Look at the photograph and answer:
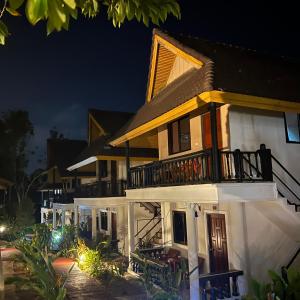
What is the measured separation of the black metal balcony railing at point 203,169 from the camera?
8789 mm

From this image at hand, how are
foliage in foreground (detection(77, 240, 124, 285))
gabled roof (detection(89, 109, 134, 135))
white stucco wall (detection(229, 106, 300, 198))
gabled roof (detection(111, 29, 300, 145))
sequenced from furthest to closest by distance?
1. gabled roof (detection(89, 109, 134, 135))
2. foliage in foreground (detection(77, 240, 124, 285))
3. white stucco wall (detection(229, 106, 300, 198))
4. gabled roof (detection(111, 29, 300, 145))

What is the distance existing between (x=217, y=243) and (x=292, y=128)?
4708 millimetres

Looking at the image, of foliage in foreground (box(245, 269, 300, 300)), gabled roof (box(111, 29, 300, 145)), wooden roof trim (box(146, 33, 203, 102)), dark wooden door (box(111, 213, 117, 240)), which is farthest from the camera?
dark wooden door (box(111, 213, 117, 240))

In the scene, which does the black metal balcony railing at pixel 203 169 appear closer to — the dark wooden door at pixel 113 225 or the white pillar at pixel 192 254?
the white pillar at pixel 192 254

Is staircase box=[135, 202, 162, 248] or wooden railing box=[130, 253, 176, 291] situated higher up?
staircase box=[135, 202, 162, 248]

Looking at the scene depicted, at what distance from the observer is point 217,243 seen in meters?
11.8

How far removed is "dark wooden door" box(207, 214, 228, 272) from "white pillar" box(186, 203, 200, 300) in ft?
7.78

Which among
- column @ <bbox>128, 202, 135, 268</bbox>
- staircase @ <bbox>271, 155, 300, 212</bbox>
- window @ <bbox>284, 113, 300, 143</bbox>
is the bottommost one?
column @ <bbox>128, 202, 135, 268</bbox>

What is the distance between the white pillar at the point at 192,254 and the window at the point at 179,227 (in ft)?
15.8

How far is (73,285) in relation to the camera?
475 inches

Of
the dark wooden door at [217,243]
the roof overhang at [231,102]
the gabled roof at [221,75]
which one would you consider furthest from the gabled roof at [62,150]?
the roof overhang at [231,102]

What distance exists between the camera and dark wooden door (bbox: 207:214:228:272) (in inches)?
454

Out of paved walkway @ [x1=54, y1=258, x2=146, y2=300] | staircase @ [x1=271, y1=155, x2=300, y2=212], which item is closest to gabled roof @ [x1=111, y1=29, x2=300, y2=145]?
staircase @ [x1=271, y1=155, x2=300, y2=212]

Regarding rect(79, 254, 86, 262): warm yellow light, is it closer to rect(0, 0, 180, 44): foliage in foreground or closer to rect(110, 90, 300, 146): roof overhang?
rect(110, 90, 300, 146): roof overhang
